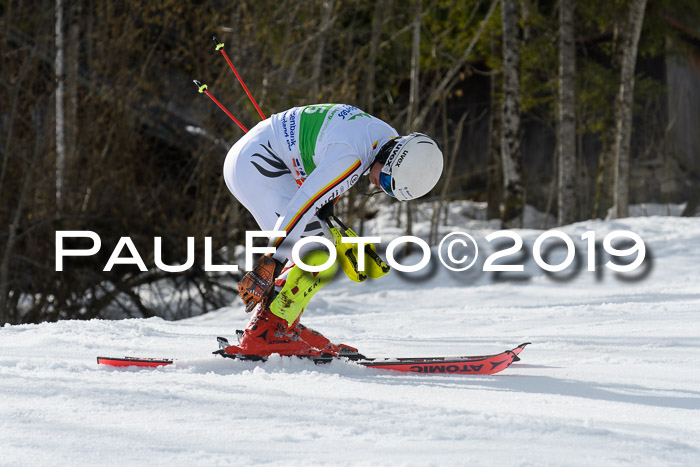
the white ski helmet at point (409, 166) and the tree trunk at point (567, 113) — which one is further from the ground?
the tree trunk at point (567, 113)

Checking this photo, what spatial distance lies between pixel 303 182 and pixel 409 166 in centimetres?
48

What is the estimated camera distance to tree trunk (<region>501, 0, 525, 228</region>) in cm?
1211

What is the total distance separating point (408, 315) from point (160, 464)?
179 inches

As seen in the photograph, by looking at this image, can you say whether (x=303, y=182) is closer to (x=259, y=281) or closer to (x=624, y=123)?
(x=259, y=281)

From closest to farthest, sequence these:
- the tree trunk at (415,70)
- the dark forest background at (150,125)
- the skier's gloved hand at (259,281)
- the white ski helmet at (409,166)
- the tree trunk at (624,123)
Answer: the skier's gloved hand at (259,281), the white ski helmet at (409,166), the dark forest background at (150,125), the tree trunk at (415,70), the tree trunk at (624,123)

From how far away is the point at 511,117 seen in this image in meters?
12.4

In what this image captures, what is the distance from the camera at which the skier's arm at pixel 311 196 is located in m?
3.34

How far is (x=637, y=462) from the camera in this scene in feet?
6.86

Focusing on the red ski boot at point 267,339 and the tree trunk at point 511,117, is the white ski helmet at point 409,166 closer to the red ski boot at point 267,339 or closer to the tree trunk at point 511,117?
the red ski boot at point 267,339

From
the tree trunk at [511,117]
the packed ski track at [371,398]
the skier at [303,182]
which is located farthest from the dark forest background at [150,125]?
the skier at [303,182]

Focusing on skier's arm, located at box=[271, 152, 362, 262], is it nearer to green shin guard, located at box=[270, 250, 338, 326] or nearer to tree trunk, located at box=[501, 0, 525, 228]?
green shin guard, located at box=[270, 250, 338, 326]

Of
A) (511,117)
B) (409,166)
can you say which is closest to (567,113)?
(511,117)

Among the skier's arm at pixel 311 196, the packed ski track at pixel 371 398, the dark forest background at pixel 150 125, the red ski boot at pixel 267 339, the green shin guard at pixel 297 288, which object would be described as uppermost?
the dark forest background at pixel 150 125

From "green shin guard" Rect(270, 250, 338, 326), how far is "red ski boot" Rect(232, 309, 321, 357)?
0.34 feet
